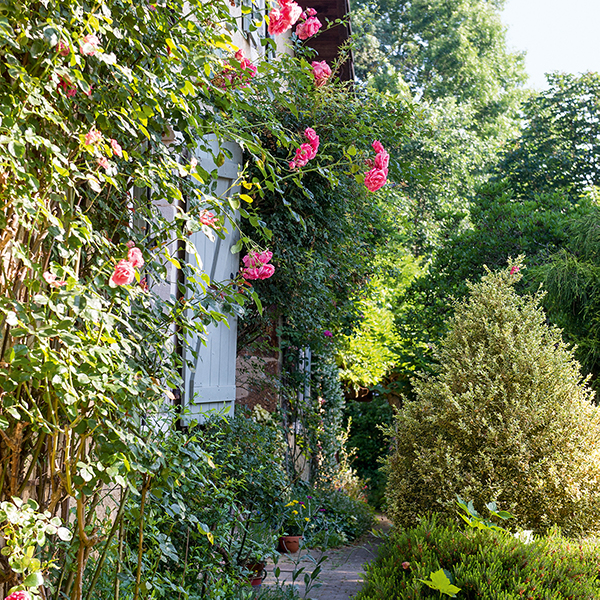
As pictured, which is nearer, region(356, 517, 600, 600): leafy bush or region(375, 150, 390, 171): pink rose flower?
region(356, 517, 600, 600): leafy bush

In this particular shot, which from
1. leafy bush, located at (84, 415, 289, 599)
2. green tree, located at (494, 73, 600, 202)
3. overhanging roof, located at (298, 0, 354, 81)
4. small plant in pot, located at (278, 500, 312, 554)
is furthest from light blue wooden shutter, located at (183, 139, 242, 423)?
green tree, located at (494, 73, 600, 202)

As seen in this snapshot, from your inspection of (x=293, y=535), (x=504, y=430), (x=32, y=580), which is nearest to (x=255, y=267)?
(x=32, y=580)

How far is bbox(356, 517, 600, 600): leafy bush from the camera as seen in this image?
2.25 meters

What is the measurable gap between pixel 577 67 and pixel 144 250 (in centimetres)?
1442

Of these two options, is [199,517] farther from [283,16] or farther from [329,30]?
[329,30]

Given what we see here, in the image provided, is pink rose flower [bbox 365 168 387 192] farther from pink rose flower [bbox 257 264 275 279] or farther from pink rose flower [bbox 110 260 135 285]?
pink rose flower [bbox 110 260 135 285]

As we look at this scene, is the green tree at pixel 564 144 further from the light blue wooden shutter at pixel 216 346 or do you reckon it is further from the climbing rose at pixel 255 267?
the climbing rose at pixel 255 267

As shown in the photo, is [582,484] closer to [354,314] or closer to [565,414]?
[565,414]

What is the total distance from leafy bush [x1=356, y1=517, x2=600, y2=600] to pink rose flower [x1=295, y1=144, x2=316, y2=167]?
203 cm

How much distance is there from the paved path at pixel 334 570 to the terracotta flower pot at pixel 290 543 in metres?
0.06

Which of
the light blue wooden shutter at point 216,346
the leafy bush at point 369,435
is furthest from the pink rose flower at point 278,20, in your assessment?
the leafy bush at point 369,435

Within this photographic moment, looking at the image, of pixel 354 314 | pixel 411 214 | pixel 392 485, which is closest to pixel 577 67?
pixel 411 214

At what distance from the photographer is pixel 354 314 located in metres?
7.74

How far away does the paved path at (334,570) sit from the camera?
4402 millimetres
